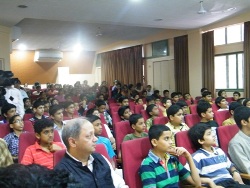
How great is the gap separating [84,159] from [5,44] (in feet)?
22.6

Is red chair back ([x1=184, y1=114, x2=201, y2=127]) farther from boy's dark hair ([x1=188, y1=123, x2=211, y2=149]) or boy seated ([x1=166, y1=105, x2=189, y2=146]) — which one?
boy's dark hair ([x1=188, y1=123, x2=211, y2=149])

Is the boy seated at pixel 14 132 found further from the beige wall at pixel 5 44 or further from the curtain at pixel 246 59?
the curtain at pixel 246 59

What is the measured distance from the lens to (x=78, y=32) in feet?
32.5

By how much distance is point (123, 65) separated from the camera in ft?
42.1

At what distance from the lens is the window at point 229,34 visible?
771 cm

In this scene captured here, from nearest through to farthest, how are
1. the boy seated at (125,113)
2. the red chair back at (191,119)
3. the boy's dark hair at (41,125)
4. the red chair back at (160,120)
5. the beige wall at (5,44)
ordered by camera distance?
the boy's dark hair at (41,125)
the red chair back at (160,120)
the red chair back at (191,119)
the boy seated at (125,113)
the beige wall at (5,44)

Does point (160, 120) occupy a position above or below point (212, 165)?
above

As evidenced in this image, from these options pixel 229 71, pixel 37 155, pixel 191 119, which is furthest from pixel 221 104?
pixel 37 155

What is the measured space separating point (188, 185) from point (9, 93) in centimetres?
431

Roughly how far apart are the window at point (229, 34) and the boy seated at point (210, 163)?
6145 mm

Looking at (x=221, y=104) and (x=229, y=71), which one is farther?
(x=229, y=71)

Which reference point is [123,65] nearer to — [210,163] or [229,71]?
[229,71]

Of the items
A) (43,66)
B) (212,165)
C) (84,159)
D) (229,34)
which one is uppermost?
(229,34)

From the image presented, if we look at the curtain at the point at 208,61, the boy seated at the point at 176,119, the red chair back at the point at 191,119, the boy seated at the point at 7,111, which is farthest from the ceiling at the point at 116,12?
the boy seated at the point at 176,119
